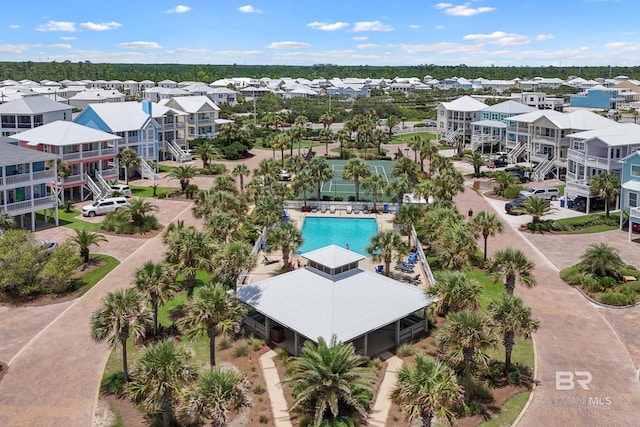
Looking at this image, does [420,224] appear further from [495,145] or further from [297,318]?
[495,145]

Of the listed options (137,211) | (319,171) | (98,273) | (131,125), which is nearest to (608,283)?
(319,171)

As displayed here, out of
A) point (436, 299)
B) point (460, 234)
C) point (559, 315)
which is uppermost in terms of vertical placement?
point (460, 234)

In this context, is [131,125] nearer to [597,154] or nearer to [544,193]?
[544,193]

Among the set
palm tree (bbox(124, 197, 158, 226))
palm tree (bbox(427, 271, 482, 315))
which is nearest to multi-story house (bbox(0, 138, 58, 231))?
palm tree (bbox(124, 197, 158, 226))

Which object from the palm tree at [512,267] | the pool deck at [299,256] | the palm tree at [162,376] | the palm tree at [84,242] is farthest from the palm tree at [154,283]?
the palm tree at [512,267]

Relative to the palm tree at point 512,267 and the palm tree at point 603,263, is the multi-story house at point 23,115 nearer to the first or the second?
the palm tree at point 512,267

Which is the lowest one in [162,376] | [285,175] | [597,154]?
[162,376]

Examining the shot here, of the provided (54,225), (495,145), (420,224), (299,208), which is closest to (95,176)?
(54,225)
